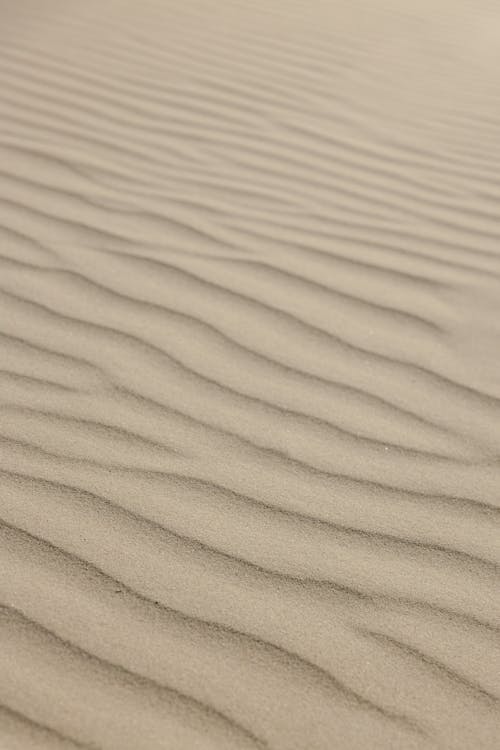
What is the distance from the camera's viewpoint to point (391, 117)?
152 inches

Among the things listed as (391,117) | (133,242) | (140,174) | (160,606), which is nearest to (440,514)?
(160,606)

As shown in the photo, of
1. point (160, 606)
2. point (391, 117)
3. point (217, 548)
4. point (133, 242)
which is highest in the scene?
point (391, 117)

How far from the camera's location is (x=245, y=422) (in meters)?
2.08

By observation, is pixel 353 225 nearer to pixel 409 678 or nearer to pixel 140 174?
pixel 140 174

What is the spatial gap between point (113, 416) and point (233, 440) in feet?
0.83

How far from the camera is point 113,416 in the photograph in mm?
2055

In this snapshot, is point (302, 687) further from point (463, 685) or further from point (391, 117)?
point (391, 117)

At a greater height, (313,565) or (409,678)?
(313,565)

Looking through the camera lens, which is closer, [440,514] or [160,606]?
[160,606]

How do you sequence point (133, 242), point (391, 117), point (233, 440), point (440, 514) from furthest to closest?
point (391, 117), point (133, 242), point (233, 440), point (440, 514)

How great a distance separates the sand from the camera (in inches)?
60.0

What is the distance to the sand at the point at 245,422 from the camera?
152 cm

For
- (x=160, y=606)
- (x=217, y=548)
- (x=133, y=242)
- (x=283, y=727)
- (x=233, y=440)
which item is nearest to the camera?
(x=283, y=727)

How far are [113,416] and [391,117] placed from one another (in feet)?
7.44
